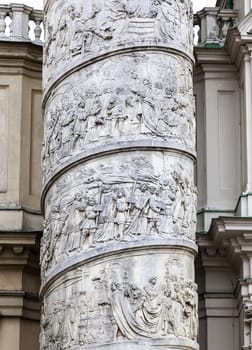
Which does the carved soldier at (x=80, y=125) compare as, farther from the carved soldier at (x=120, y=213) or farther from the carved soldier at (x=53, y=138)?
the carved soldier at (x=120, y=213)

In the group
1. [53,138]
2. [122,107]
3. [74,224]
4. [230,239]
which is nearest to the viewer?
[74,224]

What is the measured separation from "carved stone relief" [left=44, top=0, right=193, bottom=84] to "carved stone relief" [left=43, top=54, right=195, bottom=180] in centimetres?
16

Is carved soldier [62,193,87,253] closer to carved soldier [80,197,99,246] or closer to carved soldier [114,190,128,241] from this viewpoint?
carved soldier [80,197,99,246]

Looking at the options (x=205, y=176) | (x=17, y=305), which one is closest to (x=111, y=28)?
(x=205, y=176)

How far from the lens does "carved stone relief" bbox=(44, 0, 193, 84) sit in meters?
12.9

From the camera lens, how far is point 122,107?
12664mm

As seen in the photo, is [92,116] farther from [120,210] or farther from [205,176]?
[205,176]

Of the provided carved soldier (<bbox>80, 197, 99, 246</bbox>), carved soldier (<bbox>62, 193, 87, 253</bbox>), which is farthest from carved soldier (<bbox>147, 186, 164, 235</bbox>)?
carved soldier (<bbox>62, 193, 87, 253</bbox>)

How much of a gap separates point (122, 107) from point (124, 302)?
1740 mm

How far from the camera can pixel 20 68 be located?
16.4 meters

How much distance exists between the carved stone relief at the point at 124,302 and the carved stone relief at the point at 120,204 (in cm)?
24

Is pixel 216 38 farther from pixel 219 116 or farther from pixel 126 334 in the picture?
pixel 126 334

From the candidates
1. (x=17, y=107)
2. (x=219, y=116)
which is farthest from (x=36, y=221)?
(x=219, y=116)

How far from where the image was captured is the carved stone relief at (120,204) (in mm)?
12328
